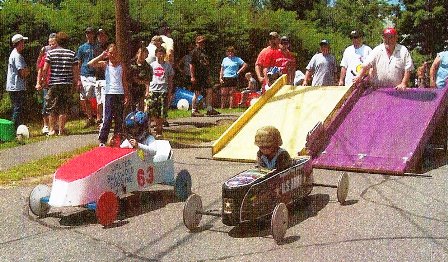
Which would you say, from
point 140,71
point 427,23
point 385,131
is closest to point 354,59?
point 385,131

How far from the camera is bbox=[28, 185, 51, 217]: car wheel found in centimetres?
741

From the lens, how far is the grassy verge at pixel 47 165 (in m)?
9.71

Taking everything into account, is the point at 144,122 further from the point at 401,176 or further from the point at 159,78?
the point at 159,78

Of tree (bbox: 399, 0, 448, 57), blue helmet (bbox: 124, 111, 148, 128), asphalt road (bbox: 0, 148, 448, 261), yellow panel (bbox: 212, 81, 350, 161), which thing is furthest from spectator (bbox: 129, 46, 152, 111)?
tree (bbox: 399, 0, 448, 57)

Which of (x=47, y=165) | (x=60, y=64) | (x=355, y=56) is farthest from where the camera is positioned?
(x=355, y=56)

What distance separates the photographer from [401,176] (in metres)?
9.27

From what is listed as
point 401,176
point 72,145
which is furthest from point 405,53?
point 72,145

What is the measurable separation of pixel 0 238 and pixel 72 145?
5559 mm

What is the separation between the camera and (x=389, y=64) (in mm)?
11289

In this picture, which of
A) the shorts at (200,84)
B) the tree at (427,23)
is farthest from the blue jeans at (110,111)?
the tree at (427,23)

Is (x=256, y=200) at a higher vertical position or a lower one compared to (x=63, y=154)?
higher

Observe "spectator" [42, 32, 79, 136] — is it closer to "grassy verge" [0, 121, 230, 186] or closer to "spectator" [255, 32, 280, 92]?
"grassy verge" [0, 121, 230, 186]

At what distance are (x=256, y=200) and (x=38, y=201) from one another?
8.54ft

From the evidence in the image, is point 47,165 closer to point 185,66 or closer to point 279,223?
point 279,223
